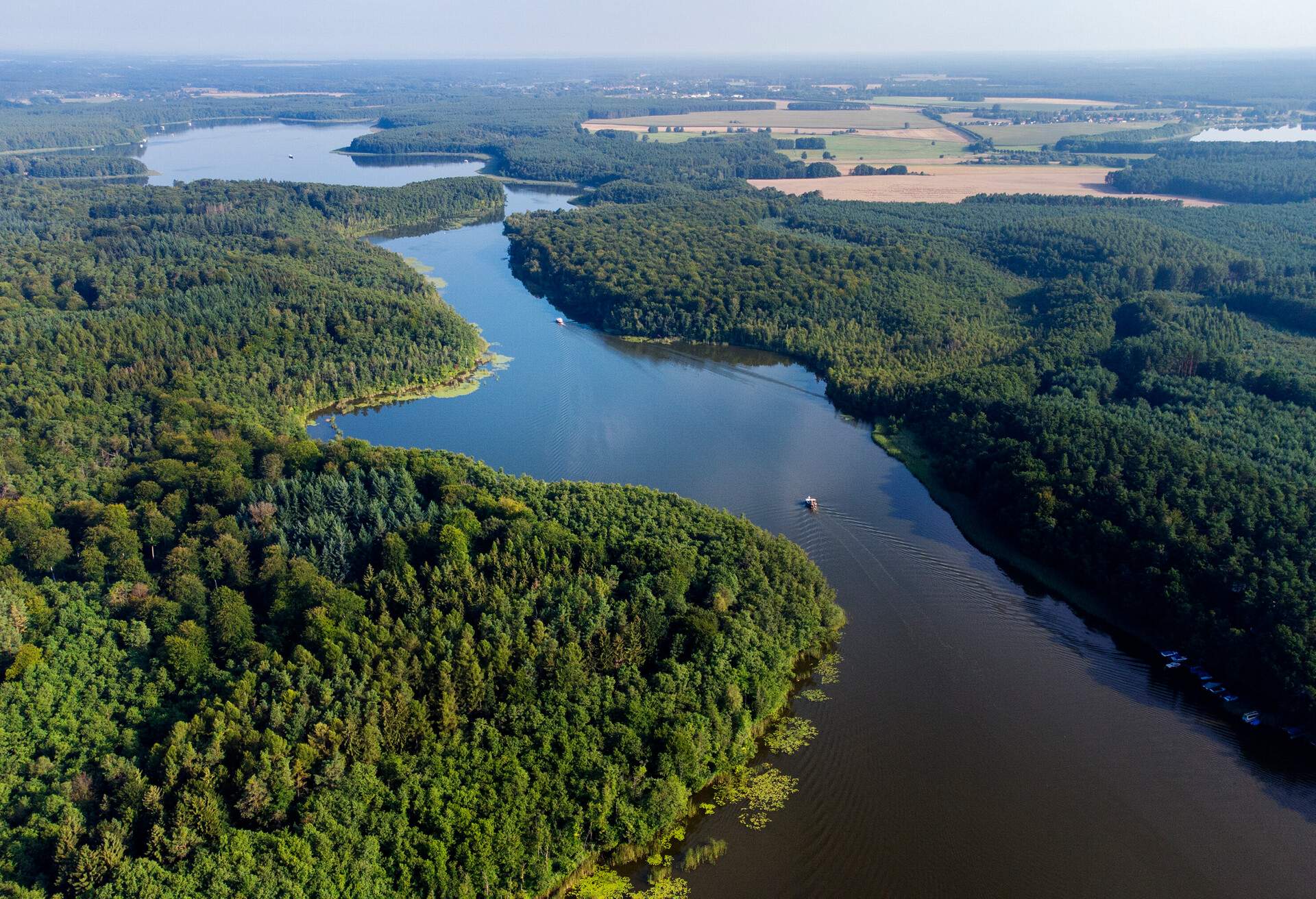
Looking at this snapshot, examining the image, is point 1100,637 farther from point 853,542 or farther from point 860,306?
point 860,306

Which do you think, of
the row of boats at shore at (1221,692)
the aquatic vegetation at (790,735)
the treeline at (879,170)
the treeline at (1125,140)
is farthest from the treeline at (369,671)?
the treeline at (1125,140)

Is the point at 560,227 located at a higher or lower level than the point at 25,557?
higher

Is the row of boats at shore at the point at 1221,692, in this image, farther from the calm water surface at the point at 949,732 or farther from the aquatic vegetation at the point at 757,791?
the aquatic vegetation at the point at 757,791

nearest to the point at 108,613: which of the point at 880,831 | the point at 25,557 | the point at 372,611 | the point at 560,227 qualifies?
the point at 25,557

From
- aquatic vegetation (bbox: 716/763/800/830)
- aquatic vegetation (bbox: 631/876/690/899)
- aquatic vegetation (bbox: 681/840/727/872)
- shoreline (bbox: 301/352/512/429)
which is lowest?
aquatic vegetation (bbox: 631/876/690/899)

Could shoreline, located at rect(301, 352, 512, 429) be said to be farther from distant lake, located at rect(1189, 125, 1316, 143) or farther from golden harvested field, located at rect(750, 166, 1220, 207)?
distant lake, located at rect(1189, 125, 1316, 143)

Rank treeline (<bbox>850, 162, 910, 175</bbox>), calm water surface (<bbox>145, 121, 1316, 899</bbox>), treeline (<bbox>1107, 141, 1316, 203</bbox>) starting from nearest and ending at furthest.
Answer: calm water surface (<bbox>145, 121, 1316, 899</bbox>)
treeline (<bbox>1107, 141, 1316, 203</bbox>)
treeline (<bbox>850, 162, 910, 175</bbox>)

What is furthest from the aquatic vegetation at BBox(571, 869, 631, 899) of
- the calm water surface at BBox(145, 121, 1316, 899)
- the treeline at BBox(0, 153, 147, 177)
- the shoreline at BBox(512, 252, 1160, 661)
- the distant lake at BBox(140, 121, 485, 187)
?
the treeline at BBox(0, 153, 147, 177)
